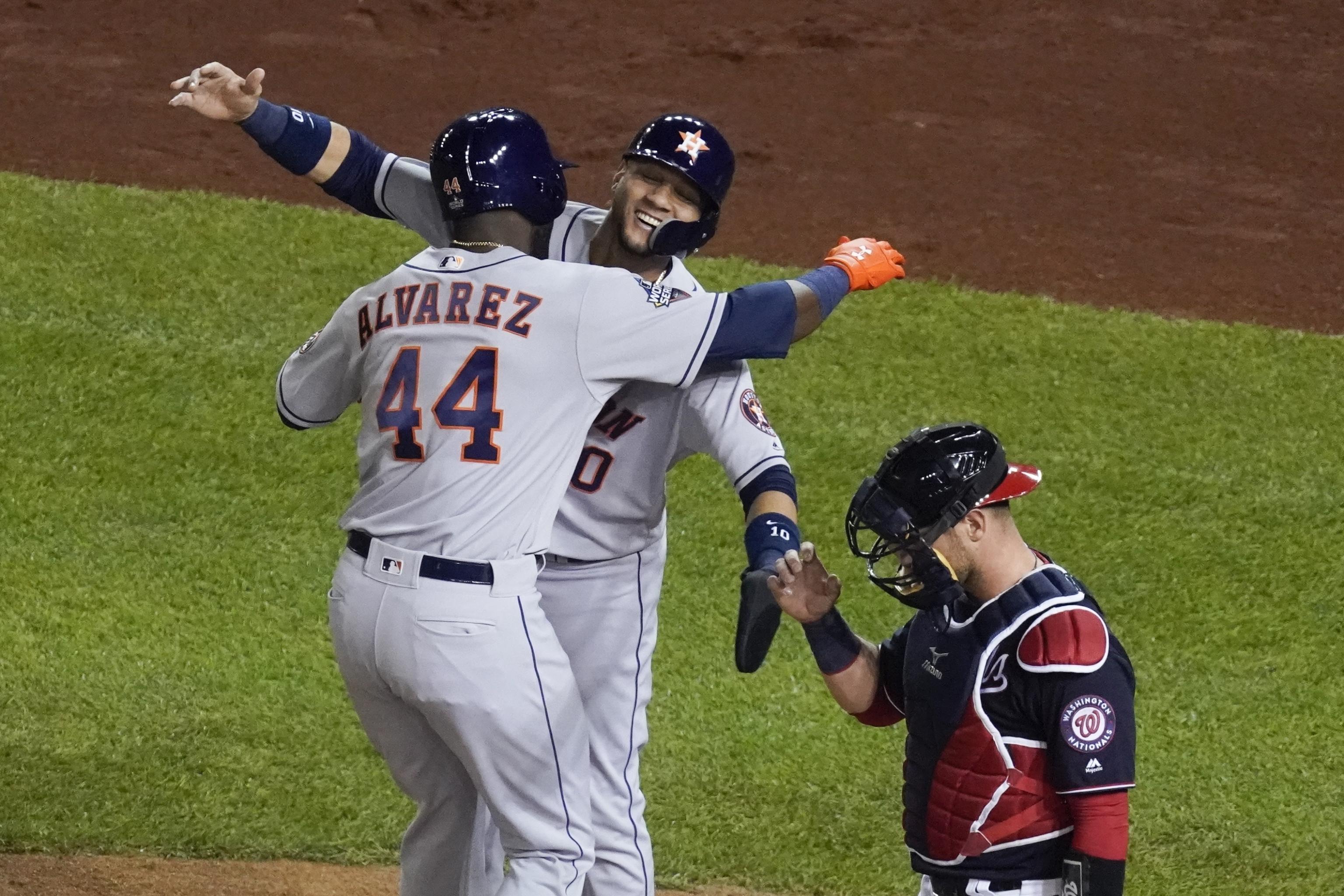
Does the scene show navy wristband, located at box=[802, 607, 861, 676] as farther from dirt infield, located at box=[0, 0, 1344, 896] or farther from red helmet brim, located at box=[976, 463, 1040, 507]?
dirt infield, located at box=[0, 0, 1344, 896]

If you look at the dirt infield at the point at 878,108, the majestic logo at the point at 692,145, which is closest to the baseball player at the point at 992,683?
the majestic logo at the point at 692,145

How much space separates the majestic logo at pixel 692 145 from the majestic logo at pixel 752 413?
57 cm

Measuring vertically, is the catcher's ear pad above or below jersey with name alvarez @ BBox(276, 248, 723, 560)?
below

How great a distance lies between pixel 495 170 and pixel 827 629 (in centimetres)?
117

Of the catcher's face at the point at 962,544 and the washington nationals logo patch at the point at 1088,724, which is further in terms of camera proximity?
the catcher's face at the point at 962,544

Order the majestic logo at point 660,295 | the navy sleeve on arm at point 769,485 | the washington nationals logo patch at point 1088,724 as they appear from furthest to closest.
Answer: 1. the navy sleeve on arm at point 769,485
2. the majestic logo at point 660,295
3. the washington nationals logo patch at point 1088,724

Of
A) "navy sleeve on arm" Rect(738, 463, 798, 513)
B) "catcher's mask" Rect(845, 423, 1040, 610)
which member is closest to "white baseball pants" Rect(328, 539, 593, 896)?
"navy sleeve on arm" Rect(738, 463, 798, 513)

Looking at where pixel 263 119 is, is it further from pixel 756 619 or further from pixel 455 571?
pixel 756 619

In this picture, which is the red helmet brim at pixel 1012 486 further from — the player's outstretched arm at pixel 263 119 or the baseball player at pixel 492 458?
the player's outstretched arm at pixel 263 119

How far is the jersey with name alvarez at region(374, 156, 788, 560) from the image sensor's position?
3.59m

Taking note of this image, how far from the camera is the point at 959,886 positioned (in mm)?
3031

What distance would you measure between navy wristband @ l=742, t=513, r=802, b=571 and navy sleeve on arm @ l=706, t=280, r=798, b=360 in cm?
34

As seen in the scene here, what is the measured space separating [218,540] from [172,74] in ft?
15.7

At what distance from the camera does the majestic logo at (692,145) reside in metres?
3.78
